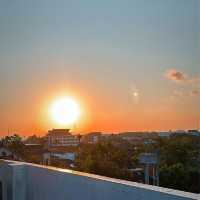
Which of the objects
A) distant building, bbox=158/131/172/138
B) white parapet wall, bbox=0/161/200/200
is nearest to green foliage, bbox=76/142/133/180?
distant building, bbox=158/131/172/138

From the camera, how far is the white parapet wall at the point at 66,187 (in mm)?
1640

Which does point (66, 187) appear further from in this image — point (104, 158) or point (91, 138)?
point (91, 138)

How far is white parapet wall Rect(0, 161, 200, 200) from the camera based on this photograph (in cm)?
164

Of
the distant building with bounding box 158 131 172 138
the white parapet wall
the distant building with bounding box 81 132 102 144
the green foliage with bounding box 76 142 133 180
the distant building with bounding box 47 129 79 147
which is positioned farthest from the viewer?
the distant building with bounding box 81 132 102 144

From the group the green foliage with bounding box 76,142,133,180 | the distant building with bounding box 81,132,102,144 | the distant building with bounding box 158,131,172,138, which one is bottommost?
the green foliage with bounding box 76,142,133,180

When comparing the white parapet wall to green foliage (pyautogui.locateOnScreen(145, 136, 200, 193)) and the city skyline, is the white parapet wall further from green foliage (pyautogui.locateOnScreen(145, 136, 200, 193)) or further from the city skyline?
green foliage (pyautogui.locateOnScreen(145, 136, 200, 193))

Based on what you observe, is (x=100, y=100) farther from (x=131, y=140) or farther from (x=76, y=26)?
(x=76, y=26)

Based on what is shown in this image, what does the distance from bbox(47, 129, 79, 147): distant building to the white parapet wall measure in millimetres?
4002

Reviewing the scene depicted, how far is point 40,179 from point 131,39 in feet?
13.2

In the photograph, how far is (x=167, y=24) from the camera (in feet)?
20.8

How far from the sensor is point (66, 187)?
245cm

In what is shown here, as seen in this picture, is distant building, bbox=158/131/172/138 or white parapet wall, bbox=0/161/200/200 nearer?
white parapet wall, bbox=0/161/200/200

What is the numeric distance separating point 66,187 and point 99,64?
4.83m

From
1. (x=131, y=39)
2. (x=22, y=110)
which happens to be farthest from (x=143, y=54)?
(x=22, y=110)
